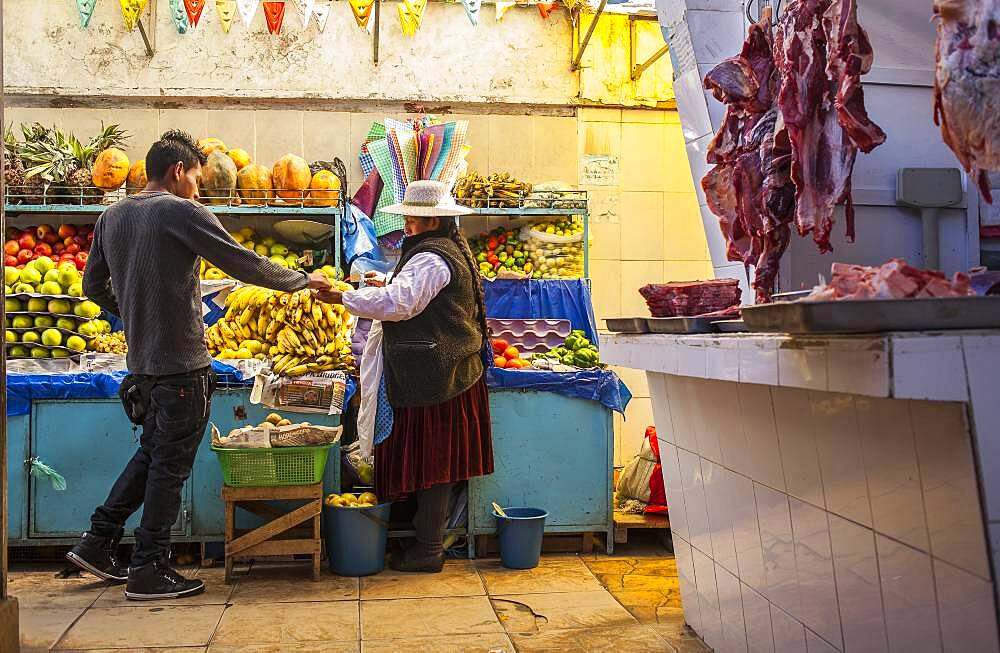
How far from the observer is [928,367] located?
182cm

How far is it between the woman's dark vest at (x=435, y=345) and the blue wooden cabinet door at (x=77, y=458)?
Result: 1.43 m

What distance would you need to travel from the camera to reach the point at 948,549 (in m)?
2.10

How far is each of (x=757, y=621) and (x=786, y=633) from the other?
0.25 metres

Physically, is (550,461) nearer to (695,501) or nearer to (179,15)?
(695,501)

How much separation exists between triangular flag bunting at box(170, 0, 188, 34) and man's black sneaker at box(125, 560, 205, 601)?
3720mm

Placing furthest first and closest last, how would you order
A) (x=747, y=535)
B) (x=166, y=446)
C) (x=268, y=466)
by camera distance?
(x=268, y=466) < (x=166, y=446) < (x=747, y=535)

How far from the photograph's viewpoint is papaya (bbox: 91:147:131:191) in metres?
6.14

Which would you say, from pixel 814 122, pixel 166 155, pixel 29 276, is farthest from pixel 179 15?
pixel 814 122

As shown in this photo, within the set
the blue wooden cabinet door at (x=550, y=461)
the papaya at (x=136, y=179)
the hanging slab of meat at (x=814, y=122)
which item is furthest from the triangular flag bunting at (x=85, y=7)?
the hanging slab of meat at (x=814, y=122)

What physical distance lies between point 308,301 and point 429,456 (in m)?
1.26

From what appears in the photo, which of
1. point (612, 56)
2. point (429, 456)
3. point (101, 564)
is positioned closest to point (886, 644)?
point (429, 456)

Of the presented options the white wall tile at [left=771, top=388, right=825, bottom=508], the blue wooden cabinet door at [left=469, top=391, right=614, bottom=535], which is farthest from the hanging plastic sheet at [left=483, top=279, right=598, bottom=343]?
the white wall tile at [left=771, top=388, right=825, bottom=508]

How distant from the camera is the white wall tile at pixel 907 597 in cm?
220

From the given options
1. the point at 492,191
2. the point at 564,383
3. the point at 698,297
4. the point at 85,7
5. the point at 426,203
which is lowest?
the point at 564,383
